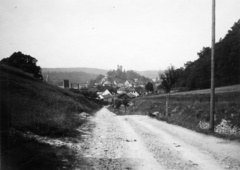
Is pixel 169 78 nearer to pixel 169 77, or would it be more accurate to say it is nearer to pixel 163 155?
pixel 169 77

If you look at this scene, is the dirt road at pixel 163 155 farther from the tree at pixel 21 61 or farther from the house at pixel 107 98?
the house at pixel 107 98

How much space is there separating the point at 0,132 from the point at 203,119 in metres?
15.0

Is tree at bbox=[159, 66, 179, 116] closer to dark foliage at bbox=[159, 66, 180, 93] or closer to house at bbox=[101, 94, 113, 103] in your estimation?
dark foliage at bbox=[159, 66, 180, 93]

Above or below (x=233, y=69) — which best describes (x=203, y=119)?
below

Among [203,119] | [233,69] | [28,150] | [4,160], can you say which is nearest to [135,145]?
[28,150]

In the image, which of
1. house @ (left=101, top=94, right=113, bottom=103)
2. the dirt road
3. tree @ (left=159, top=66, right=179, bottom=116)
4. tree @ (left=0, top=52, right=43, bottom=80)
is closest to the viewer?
the dirt road

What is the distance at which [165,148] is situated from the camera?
27.7 feet

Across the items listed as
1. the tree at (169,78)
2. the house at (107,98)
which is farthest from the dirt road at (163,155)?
the house at (107,98)

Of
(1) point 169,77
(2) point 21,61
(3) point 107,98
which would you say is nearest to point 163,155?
(1) point 169,77

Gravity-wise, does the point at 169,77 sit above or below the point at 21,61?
below

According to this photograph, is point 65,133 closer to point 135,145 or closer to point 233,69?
point 135,145

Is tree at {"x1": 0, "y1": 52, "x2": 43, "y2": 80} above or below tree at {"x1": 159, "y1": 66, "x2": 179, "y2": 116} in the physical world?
above

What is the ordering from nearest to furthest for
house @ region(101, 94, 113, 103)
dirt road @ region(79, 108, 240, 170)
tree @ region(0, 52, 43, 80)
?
dirt road @ region(79, 108, 240, 170)
tree @ region(0, 52, 43, 80)
house @ region(101, 94, 113, 103)

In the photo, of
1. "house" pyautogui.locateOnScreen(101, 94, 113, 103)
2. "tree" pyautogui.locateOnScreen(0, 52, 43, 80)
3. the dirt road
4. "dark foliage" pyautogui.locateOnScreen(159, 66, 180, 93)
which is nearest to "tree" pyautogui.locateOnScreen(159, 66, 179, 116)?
"dark foliage" pyautogui.locateOnScreen(159, 66, 180, 93)
